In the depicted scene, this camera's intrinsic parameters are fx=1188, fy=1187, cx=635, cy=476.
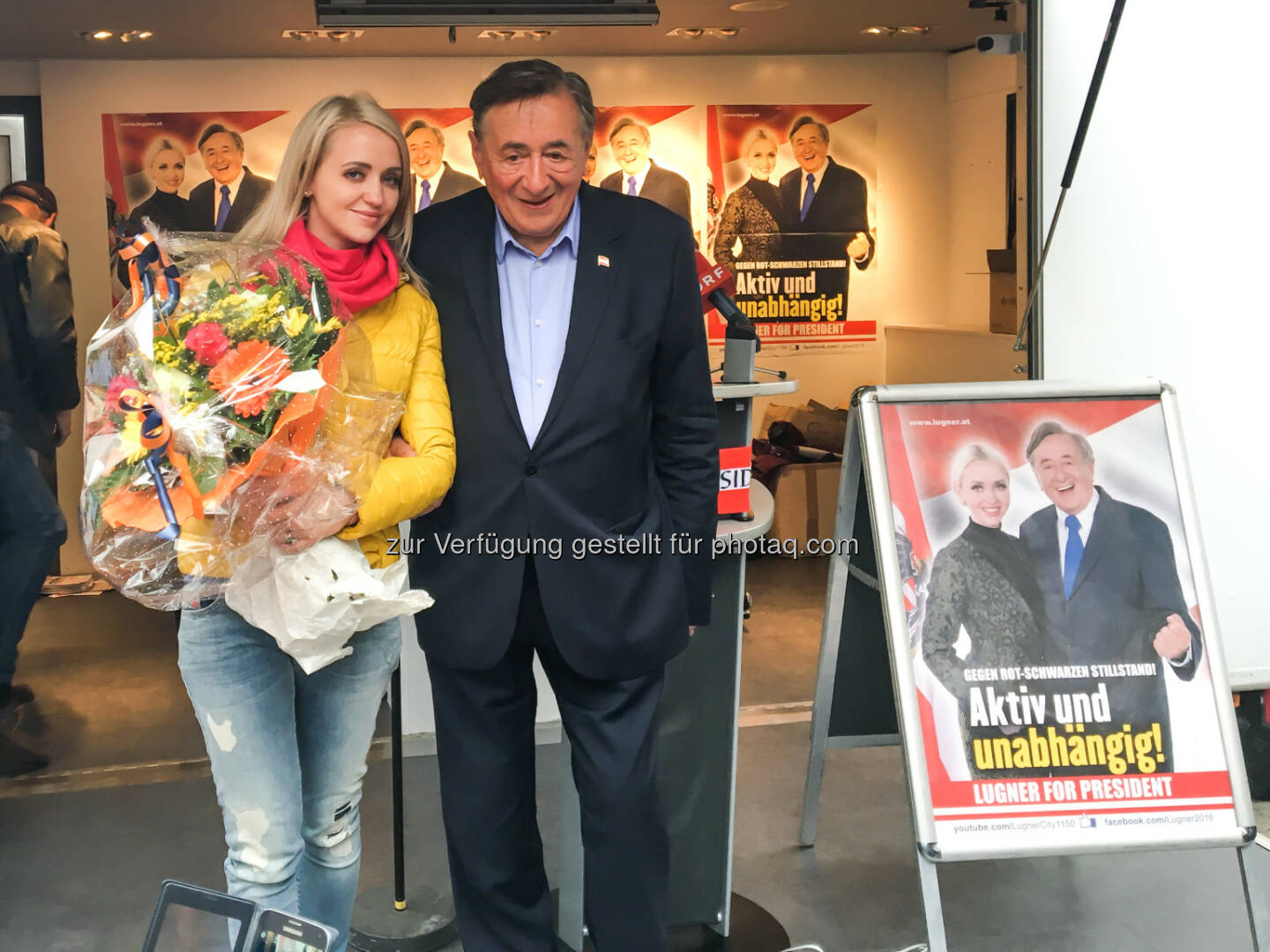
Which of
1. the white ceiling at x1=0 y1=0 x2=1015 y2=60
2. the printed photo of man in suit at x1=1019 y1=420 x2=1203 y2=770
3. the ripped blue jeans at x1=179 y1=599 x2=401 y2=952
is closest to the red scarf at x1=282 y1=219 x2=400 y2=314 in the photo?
the ripped blue jeans at x1=179 y1=599 x2=401 y2=952

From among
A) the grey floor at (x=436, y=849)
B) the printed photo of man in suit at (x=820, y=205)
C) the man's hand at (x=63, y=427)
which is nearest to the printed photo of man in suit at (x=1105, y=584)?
the grey floor at (x=436, y=849)

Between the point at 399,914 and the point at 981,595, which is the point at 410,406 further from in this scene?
the point at 399,914

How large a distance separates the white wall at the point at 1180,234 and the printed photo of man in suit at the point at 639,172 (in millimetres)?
2716

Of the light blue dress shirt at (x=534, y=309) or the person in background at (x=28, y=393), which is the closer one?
the light blue dress shirt at (x=534, y=309)

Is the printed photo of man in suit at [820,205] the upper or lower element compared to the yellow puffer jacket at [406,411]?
upper

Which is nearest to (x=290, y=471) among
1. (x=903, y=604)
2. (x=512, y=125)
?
(x=512, y=125)

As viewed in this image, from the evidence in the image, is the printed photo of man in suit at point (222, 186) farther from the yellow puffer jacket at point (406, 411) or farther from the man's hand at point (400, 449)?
the man's hand at point (400, 449)

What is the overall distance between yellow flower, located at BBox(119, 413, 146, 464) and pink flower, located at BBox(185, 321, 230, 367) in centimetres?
11

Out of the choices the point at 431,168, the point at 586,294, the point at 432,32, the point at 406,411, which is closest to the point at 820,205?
the point at 431,168

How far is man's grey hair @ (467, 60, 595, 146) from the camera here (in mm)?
1908

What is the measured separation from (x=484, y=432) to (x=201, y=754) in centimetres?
232

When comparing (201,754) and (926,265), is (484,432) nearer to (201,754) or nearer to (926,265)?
(201,754)

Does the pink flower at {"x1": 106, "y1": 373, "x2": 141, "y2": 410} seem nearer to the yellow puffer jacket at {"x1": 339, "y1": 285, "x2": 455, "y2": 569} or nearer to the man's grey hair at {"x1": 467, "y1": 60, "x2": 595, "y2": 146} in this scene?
the yellow puffer jacket at {"x1": 339, "y1": 285, "x2": 455, "y2": 569}

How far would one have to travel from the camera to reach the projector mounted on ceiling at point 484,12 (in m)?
3.44
